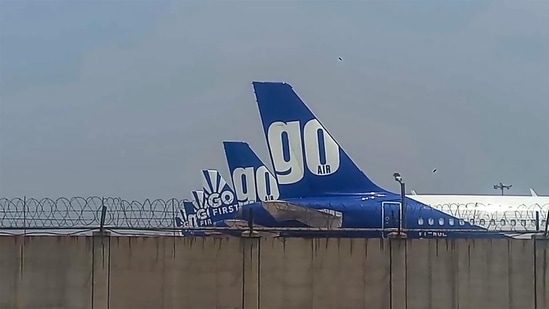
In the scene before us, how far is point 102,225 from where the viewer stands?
15414mm

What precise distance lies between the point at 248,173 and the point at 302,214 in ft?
57.5

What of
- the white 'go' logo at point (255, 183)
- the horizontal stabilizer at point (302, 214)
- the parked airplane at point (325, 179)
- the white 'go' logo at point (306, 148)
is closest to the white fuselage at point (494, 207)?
the parked airplane at point (325, 179)

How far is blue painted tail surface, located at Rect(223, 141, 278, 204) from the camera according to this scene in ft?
142

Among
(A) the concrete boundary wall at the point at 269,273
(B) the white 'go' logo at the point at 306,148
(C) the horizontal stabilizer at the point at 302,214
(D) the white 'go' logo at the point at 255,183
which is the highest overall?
(B) the white 'go' logo at the point at 306,148

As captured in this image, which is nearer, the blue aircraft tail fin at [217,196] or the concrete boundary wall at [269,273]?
the concrete boundary wall at [269,273]

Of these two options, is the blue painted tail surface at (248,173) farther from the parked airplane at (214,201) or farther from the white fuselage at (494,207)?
the white fuselage at (494,207)

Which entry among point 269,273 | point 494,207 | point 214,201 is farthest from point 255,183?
point 269,273

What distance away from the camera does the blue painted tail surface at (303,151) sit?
96.7ft

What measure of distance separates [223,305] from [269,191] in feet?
91.9

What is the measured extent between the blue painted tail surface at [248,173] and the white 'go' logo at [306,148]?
13.6 meters

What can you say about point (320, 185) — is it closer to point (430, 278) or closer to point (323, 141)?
point (323, 141)

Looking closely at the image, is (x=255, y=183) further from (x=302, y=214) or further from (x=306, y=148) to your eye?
(x=302, y=214)

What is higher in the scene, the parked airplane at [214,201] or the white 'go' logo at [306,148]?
the white 'go' logo at [306,148]

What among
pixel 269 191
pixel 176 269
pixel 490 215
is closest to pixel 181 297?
pixel 176 269
